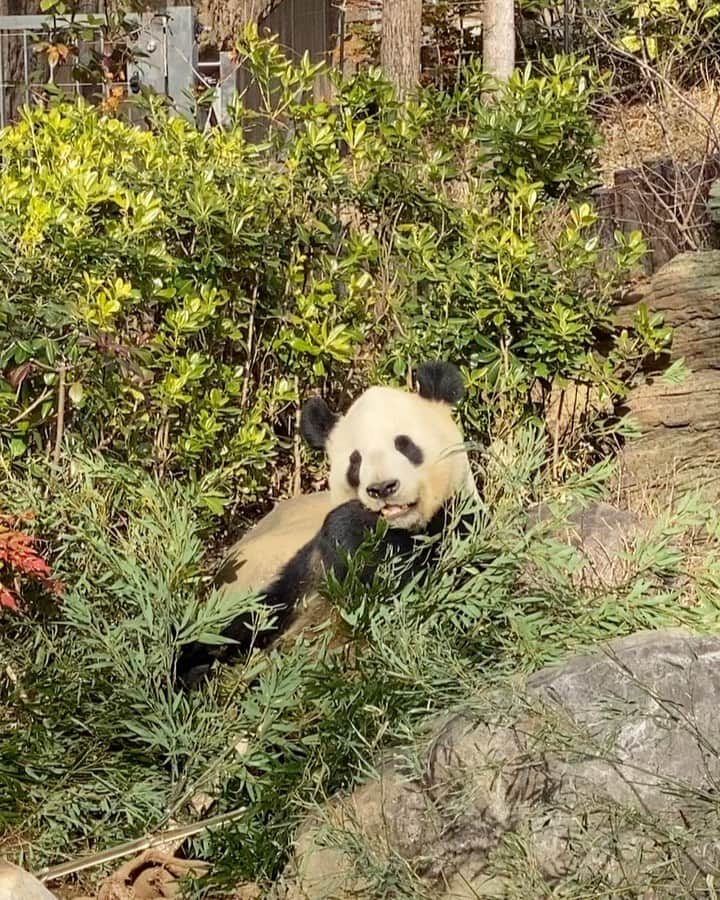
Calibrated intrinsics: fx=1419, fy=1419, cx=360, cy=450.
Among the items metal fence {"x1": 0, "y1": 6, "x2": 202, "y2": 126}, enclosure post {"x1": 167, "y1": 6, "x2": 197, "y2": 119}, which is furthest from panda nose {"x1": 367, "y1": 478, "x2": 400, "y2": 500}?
enclosure post {"x1": 167, "y1": 6, "x2": 197, "y2": 119}

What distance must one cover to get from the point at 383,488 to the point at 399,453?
0.51 ft

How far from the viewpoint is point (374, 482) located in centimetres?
489

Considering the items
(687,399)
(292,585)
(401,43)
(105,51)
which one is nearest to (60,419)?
(292,585)

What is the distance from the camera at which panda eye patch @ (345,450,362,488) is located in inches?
200

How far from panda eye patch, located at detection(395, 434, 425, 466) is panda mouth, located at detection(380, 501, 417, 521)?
0.51 ft

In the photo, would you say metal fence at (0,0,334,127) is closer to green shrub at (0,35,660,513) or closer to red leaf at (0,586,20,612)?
green shrub at (0,35,660,513)

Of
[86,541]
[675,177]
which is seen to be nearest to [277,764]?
[86,541]

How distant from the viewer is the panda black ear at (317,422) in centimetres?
529

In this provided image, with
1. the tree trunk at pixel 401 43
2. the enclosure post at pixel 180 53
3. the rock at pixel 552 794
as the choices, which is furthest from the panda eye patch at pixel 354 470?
the tree trunk at pixel 401 43

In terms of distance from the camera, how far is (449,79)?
13.0 m

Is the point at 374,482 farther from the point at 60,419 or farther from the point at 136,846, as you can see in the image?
the point at 136,846

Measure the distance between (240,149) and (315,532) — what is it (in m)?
1.78

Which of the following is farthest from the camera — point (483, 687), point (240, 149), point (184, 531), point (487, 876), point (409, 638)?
point (240, 149)

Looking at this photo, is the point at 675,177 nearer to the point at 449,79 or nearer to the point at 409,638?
the point at 449,79
